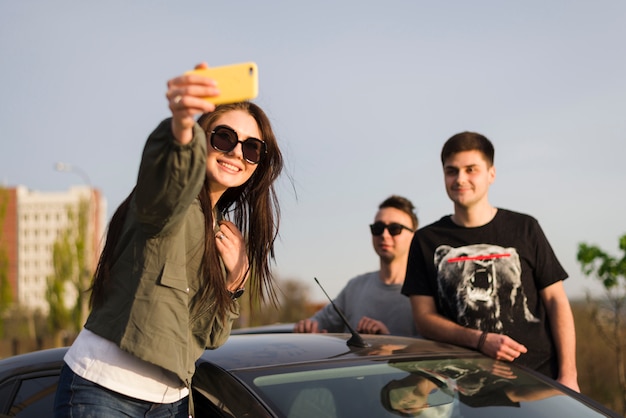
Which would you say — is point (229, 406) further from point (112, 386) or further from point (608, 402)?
point (608, 402)

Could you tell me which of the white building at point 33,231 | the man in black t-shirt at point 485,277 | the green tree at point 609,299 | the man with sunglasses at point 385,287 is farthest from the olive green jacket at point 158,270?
the white building at point 33,231

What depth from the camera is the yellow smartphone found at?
164 cm

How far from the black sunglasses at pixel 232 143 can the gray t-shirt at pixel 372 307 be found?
7.55 feet

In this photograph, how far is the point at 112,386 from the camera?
200 centimetres

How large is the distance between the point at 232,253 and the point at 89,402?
0.56 m

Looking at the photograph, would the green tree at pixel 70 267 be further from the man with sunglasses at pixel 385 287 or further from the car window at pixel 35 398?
the car window at pixel 35 398

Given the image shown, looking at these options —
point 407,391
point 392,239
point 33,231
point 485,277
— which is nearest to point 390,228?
point 392,239

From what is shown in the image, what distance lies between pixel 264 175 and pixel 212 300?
497mm

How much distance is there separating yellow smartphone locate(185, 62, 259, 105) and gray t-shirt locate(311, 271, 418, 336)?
9.45 ft

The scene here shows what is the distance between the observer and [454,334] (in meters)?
3.29

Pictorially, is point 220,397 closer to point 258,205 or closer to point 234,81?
point 258,205

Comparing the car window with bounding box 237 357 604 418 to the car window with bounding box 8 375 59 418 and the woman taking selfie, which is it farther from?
the car window with bounding box 8 375 59 418

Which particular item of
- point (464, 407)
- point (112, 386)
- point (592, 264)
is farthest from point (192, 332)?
point (592, 264)

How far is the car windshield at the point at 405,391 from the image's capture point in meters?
2.44
